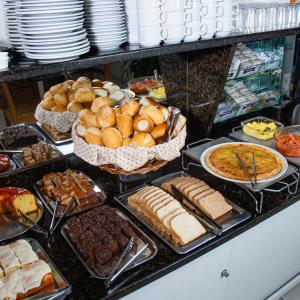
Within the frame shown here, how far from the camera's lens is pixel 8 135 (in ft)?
4.18

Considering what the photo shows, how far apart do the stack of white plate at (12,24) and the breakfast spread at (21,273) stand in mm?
560

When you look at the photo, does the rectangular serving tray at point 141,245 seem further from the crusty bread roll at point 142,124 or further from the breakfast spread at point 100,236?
the crusty bread roll at point 142,124

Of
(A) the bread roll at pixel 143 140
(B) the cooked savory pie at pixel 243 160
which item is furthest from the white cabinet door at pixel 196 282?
(A) the bread roll at pixel 143 140

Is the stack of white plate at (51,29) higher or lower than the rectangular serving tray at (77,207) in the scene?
higher

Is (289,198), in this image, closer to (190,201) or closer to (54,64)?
(190,201)

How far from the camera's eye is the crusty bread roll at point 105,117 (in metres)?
1.17

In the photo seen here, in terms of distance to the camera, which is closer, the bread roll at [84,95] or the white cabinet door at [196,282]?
the white cabinet door at [196,282]

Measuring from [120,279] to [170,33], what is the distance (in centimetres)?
75

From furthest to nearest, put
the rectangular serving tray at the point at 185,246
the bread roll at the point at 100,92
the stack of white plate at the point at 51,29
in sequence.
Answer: the bread roll at the point at 100,92, the rectangular serving tray at the point at 185,246, the stack of white plate at the point at 51,29

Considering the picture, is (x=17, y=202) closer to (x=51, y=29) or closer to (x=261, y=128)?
(x=51, y=29)

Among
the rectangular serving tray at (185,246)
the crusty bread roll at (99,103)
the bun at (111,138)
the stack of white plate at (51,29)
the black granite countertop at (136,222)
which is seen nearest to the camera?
the stack of white plate at (51,29)

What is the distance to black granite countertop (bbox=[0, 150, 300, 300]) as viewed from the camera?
2.94 ft

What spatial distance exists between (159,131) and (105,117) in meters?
0.20

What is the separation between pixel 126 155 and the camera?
110cm
